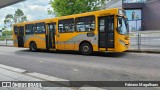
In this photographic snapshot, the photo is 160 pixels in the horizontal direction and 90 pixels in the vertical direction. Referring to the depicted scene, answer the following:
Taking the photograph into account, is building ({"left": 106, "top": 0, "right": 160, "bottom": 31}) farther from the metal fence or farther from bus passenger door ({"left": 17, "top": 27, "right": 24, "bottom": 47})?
bus passenger door ({"left": 17, "top": 27, "right": 24, "bottom": 47})

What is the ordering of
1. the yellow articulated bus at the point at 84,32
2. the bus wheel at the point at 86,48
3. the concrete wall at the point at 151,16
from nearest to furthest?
1. the yellow articulated bus at the point at 84,32
2. the bus wheel at the point at 86,48
3. the concrete wall at the point at 151,16

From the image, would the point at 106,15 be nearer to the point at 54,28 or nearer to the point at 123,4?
the point at 54,28

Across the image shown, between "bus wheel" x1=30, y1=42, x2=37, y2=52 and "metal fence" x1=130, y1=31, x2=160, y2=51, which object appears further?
"bus wheel" x1=30, y1=42, x2=37, y2=52

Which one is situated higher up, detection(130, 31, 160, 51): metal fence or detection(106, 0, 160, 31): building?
detection(106, 0, 160, 31): building

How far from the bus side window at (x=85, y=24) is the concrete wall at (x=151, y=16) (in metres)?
37.2

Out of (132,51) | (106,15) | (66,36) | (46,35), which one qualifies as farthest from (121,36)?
(46,35)

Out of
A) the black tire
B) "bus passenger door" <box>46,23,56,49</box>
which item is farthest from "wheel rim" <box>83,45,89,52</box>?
the black tire

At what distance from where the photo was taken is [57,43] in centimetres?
1585

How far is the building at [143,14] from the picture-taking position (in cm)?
4734

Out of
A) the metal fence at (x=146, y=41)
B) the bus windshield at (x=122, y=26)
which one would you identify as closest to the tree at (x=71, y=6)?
the metal fence at (x=146, y=41)

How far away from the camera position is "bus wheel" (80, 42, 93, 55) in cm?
1345

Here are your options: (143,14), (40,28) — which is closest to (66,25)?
(40,28)

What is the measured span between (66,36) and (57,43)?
126 centimetres

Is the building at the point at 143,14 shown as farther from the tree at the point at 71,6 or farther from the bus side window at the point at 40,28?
the bus side window at the point at 40,28
